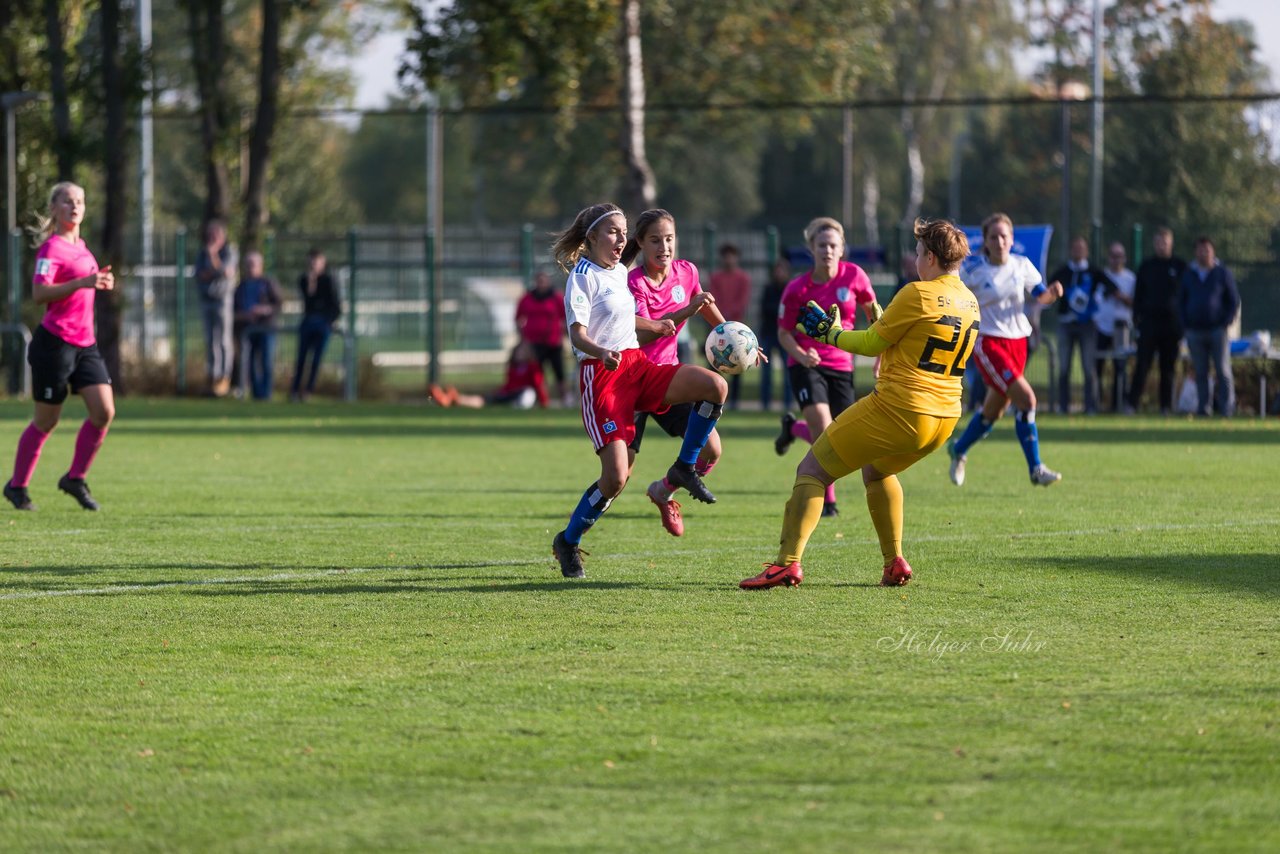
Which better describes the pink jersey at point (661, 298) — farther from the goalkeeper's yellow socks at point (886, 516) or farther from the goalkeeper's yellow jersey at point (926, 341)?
the goalkeeper's yellow jersey at point (926, 341)

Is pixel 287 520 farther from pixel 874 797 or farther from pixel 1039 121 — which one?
pixel 1039 121

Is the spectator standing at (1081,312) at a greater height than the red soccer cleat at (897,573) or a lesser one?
greater

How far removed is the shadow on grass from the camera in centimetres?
853

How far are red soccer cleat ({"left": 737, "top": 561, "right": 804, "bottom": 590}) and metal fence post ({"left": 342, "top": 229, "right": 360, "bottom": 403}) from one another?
18.0 meters

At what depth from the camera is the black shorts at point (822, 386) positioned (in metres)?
11.6

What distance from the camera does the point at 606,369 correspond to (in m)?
8.65

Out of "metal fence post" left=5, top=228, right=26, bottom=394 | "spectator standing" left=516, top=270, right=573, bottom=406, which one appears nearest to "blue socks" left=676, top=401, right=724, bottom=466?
"spectator standing" left=516, top=270, right=573, bottom=406

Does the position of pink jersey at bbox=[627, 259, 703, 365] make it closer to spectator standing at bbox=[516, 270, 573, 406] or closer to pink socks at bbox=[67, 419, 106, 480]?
pink socks at bbox=[67, 419, 106, 480]

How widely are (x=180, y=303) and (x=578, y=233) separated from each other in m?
19.3

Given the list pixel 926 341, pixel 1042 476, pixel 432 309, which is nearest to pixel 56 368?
pixel 926 341

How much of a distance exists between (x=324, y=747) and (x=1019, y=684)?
234 centimetres

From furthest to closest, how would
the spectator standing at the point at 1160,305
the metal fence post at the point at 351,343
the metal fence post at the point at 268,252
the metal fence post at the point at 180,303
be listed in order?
the metal fence post at the point at 268,252
the metal fence post at the point at 180,303
the metal fence post at the point at 351,343
the spectator standing at the point at 1160,305

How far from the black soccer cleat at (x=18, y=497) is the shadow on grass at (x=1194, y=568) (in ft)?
21.5

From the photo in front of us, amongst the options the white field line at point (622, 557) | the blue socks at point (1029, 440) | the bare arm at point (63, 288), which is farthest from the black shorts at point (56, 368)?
the blue socks at point (1029, 440)
